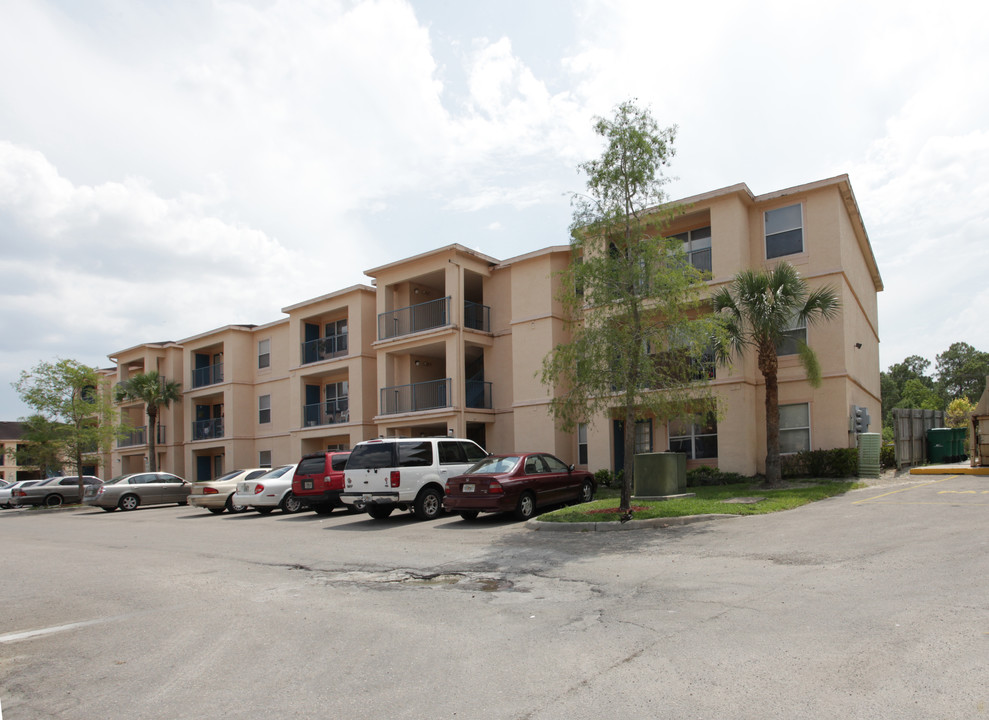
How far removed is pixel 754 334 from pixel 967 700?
14892 millimetres

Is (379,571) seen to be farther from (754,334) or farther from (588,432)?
(588,432)

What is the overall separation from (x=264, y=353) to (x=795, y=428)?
26.6 metres

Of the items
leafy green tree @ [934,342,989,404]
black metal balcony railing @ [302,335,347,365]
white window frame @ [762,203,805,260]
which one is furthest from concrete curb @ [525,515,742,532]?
Result: leafy green tree @ [934,342,989,404]

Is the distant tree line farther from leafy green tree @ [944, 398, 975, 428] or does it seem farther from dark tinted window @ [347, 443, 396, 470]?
dark tinted window @ [347, 443, 396, 470]

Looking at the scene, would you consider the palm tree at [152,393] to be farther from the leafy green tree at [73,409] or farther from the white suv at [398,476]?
the white suv at [398,476]

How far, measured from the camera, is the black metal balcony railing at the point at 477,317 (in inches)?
1107

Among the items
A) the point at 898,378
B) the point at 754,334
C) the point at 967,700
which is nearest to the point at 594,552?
the point at 967,700

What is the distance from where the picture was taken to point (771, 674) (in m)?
5.12

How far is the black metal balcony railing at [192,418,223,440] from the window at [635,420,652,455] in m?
23.8

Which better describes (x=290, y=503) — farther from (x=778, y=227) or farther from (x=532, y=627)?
(x=778, y=227)

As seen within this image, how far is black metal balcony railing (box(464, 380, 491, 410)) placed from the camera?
27.5m

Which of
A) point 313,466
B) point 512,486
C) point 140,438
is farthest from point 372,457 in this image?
point 140,438

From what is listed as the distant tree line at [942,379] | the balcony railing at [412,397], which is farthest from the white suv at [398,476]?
the distant tree line at [942,379]

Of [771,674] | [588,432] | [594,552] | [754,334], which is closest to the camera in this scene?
[771,674]
